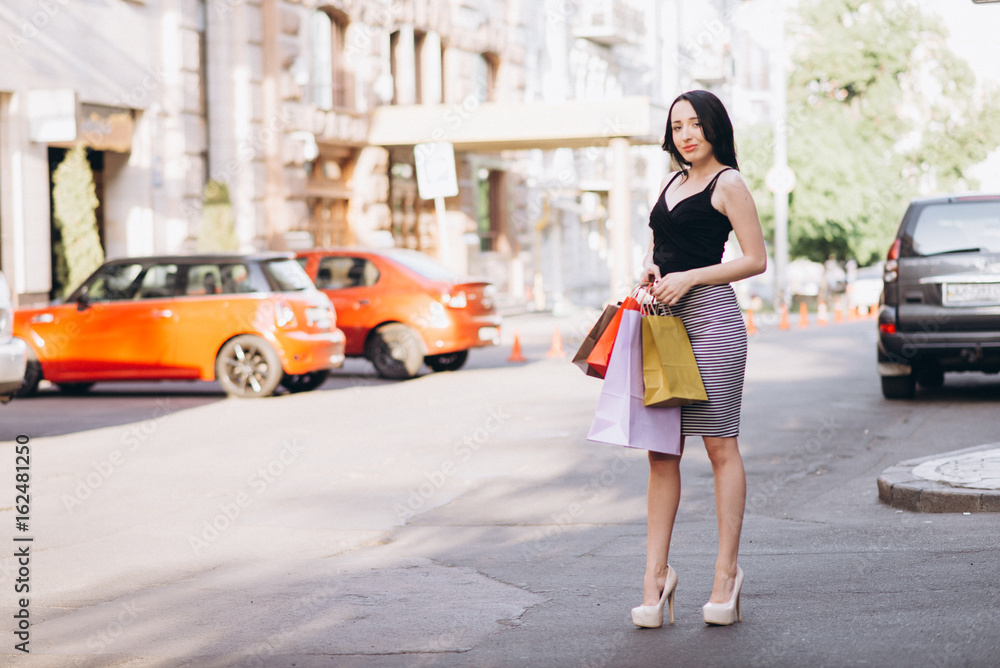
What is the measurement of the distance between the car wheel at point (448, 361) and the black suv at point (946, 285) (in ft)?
22.1

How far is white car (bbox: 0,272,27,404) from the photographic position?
1025cm

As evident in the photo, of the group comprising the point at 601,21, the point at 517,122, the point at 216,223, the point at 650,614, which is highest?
the point at 601,21

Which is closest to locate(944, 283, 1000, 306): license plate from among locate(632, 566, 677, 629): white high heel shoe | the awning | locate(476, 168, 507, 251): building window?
locate(632, 566, 677, 629): white high heel shoe

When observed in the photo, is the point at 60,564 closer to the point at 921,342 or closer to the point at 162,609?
the point at 162,609

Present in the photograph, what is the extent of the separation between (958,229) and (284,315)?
259 inches

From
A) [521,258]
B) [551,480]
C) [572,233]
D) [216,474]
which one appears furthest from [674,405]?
[572,233]

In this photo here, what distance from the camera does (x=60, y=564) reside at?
21.0ft

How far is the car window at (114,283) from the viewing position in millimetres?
15094

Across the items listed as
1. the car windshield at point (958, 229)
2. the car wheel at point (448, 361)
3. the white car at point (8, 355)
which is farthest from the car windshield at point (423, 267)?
the white car at point (8, 355)

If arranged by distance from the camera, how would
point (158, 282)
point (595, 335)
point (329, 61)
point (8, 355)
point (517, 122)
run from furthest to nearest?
point (517, 122)
point (329, 61)
point (158, 282)
point (8, 355)
point (595, 335)

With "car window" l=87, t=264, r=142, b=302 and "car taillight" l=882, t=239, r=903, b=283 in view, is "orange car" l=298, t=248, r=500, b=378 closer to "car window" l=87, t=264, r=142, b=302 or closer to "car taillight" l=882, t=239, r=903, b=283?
"car window" l=87, t=264, r=142, b=302

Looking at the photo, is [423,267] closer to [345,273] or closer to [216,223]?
[345,273]

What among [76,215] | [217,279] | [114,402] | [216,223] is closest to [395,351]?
[217,279]

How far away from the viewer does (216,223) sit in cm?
2366
